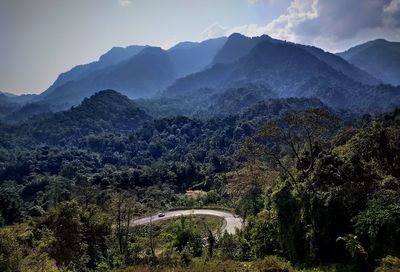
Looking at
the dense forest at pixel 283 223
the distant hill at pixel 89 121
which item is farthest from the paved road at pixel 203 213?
the distant hill at pixel 89 121

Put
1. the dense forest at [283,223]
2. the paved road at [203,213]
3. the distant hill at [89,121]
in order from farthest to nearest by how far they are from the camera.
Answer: the distant hill at [89,121] < the paved road at [203,213] < the dense forest at [283,223]

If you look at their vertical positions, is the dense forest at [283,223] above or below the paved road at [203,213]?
above

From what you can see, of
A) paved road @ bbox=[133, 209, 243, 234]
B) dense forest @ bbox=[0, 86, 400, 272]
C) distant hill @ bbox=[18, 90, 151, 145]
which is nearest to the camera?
dense forest @ bbox=[0, 86, 400, 272]

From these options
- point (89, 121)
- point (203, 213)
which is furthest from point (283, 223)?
point (89, 121)

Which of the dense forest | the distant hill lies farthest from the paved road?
the distant hill

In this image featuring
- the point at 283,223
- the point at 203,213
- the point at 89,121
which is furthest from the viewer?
the point at 89,121

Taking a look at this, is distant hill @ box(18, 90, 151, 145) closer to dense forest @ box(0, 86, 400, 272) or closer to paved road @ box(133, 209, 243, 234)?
paved road @ box(133, 209, 243, 234)

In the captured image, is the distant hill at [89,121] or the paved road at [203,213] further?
the distant hill at [89,121]

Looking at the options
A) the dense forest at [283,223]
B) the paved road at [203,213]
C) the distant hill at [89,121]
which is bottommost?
the paved road at [203,213]

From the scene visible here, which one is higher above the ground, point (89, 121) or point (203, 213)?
point (89, 121)

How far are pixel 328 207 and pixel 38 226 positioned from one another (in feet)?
75.3

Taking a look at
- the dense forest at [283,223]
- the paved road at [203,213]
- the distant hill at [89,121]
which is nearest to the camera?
the dense forest at [283,223]

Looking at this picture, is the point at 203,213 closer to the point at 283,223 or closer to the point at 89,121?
the point at 283,223

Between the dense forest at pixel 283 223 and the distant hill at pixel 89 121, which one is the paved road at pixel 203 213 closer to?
the dense forest at pixel 283 223
